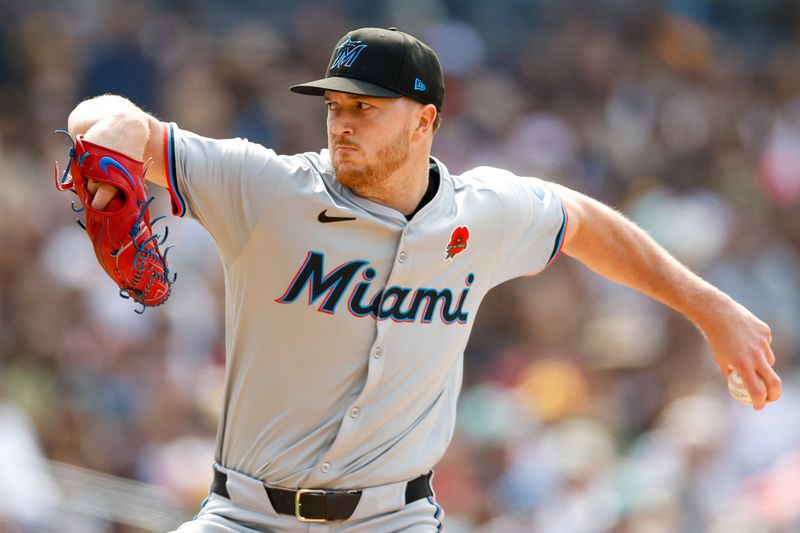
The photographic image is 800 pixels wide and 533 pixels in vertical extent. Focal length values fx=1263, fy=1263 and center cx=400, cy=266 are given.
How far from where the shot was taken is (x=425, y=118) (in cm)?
388

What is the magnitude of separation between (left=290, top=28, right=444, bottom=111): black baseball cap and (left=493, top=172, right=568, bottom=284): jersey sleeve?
421 millimetres

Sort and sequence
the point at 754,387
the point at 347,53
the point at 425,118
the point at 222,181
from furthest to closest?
1. the point at 754,387
2. the point at 425,118
3. the point at 347,53
4. the point at 222,181

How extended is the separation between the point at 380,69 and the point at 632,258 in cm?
111

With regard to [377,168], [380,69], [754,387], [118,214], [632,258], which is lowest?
[754,387]

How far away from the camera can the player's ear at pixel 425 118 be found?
12.6 ft

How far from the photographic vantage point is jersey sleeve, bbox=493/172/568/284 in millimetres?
3994

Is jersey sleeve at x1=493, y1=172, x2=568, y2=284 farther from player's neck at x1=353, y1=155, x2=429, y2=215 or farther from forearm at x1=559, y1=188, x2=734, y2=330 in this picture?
player's neck at x1=353, y1=155, x2=429, y2=215

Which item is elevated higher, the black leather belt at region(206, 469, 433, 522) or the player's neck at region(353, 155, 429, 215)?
the player's neck at region(353, 155, 429, 215)

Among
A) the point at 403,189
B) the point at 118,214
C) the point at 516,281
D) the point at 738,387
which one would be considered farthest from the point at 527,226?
the point at 516,281

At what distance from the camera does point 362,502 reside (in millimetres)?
3652

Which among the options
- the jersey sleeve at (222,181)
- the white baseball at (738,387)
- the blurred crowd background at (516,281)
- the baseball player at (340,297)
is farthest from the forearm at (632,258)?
the blurred crowd background at (516,281)

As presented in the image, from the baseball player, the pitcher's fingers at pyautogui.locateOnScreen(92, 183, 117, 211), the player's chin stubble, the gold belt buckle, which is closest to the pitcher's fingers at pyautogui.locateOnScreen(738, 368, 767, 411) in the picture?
the baseball player

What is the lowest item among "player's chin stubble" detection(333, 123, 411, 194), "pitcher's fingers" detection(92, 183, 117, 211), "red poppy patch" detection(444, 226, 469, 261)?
"red poppy patch" detection(444, 226, 469, 261)

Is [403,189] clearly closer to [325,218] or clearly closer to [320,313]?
[325,218]
